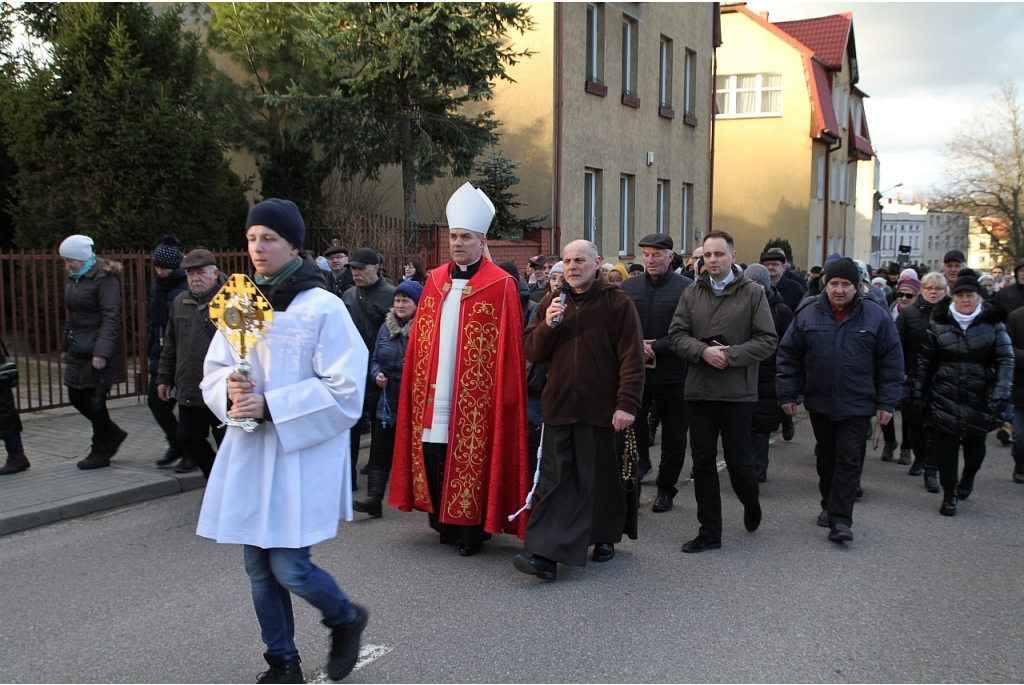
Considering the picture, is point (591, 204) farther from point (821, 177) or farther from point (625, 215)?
point (821, 177)

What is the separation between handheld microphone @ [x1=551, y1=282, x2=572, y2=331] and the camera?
505 cm

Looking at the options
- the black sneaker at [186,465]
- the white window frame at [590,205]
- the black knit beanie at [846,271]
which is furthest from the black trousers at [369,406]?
the white window frame at [590,205]

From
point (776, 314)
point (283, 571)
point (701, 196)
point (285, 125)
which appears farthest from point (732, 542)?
point (701, 196)

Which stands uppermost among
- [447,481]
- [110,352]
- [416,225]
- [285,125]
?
[285,125]

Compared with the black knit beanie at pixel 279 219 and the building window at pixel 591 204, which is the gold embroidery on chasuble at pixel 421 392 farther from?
the building window at pixel 591 204

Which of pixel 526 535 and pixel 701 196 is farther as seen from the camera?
pixel 701 196

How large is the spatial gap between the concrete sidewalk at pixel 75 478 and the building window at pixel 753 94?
26934 millimetres

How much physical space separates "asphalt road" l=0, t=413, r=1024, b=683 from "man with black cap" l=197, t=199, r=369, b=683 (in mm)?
865

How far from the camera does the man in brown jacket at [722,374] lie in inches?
225

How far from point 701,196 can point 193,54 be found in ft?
50.8

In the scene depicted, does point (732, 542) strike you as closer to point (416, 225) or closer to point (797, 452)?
point (797, 452)

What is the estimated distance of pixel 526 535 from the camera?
5.18 metres

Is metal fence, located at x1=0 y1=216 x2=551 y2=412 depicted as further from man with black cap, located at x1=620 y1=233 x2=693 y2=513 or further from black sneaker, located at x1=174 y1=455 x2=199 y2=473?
man with black cap, located at x1=620 y1=233 x2=693 y2=513

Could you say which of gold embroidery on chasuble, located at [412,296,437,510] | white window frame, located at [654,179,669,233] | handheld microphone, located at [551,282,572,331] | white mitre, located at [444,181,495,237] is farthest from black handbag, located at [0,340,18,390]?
white window frame, located at [654,179,669,233]
